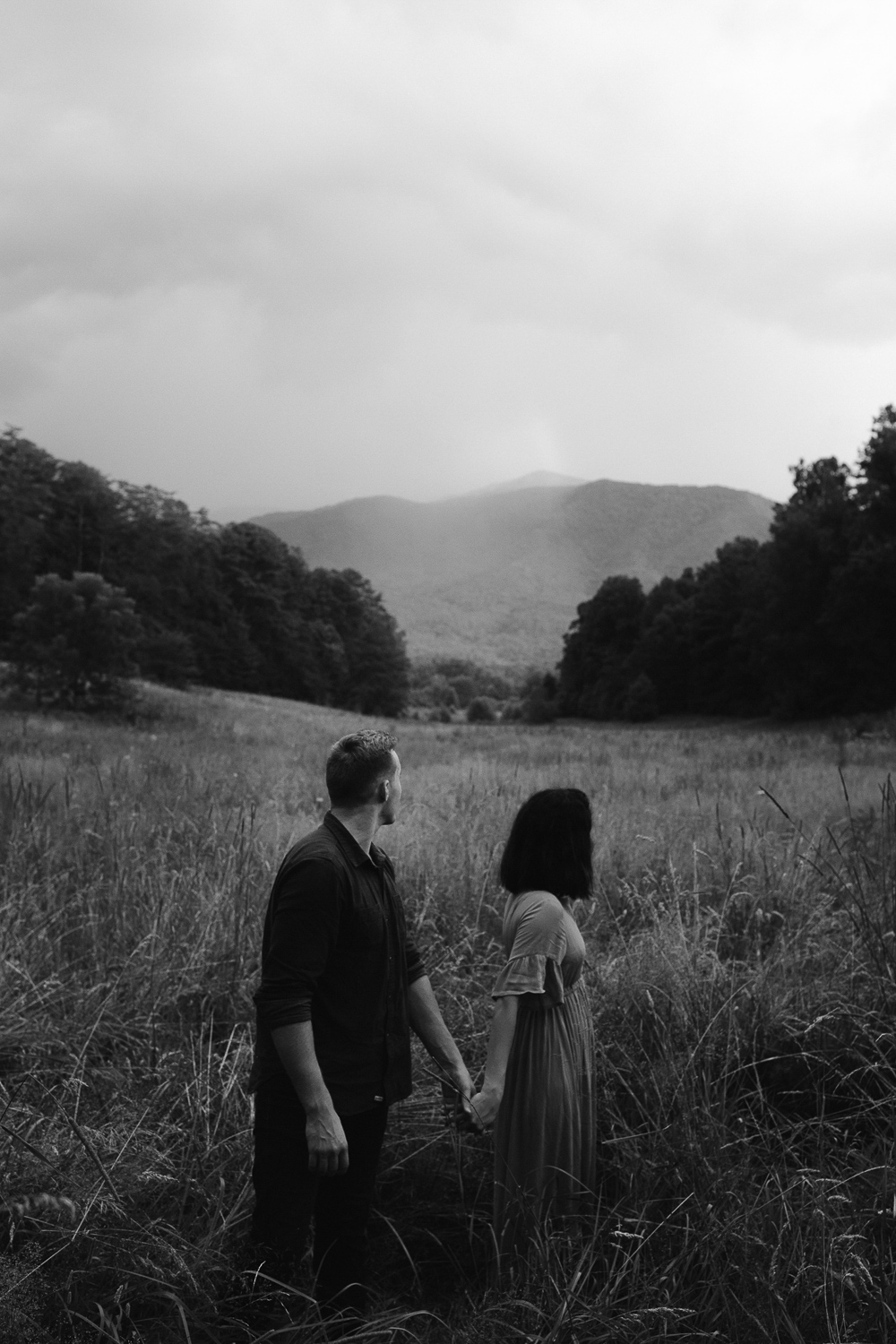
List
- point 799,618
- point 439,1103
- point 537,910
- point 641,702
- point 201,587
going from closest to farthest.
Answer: point 537,910
point 439,1103
point 799,618
point 641,702
point 201,587

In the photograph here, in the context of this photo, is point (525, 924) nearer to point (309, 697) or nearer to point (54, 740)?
point (54, 740)

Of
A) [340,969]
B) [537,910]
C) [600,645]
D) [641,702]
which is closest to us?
[340,969]

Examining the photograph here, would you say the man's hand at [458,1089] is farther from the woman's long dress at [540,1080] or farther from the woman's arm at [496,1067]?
the woman's long dress at [540,1080]

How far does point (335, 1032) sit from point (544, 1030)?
627 mm

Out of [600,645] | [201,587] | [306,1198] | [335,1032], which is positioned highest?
[201,587]

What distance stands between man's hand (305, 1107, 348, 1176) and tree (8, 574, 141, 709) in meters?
28.4

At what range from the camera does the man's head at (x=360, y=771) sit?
2439 mm

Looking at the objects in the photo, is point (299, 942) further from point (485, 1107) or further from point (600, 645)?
point (600, 645)

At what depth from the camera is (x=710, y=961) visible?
4039 millimetres

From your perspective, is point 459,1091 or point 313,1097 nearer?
point 313,1097

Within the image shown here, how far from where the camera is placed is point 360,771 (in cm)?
244

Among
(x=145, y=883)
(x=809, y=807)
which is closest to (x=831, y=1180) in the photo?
(x=145, y=883)

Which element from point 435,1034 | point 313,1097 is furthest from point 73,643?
point 313,1097

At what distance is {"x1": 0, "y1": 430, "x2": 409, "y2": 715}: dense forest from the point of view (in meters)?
45.5
